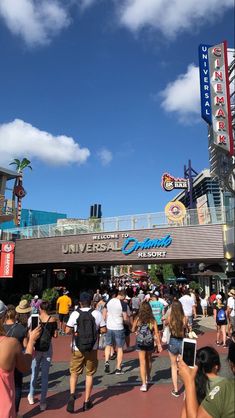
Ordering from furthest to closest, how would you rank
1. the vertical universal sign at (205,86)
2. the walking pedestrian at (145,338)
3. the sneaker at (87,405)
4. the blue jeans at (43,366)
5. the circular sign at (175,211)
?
the circular sign at (175,211)
the vertical universal sign at (205,86)
the walking pedestrian at (145,338)
the blue jeans at (43,366)
the sneaker at (87,405)

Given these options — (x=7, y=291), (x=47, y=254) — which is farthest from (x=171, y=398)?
(x=7, y=291)

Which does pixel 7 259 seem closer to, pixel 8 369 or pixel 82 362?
pixel 82 362

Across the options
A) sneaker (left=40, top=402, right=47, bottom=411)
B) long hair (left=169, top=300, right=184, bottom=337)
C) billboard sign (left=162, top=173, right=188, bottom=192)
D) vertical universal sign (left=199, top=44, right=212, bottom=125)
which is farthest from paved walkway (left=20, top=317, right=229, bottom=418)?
billboard sign (left=162, top=173, right=188, bottom=192)

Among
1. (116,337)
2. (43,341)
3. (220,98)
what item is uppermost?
(220,98)

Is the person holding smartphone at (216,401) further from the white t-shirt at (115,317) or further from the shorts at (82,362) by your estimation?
the white t-shirt at (115,317)

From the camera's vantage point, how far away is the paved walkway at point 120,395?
610 cm

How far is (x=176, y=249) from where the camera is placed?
2233 centimetres

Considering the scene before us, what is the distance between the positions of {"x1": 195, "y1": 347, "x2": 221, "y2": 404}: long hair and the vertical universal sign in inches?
648

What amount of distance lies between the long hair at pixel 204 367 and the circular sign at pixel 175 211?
63.6 ft

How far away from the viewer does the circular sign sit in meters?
22.3

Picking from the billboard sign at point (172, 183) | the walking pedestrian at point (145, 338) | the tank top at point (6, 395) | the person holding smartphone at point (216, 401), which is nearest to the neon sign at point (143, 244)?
the walking pedestrian at point (145, 338)

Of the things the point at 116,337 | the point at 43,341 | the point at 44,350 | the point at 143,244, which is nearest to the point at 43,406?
the point at 44,350

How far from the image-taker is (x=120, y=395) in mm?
6965

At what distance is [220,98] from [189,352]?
55.1 ft
